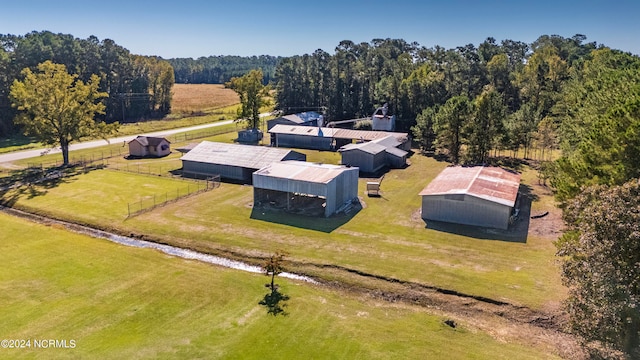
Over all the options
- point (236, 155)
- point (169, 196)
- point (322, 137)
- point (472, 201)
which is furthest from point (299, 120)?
point (472, 201)

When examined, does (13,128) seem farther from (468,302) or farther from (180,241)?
(468,302)

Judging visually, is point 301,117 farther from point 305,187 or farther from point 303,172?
point 305,187

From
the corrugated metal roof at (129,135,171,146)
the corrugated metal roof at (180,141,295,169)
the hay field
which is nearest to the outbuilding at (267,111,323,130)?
the corrugated metal roof at (129,135,171,146)

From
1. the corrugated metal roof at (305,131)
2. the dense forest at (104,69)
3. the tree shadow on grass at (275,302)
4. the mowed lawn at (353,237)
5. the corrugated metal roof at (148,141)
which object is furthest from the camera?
the dense forest at (104,69)

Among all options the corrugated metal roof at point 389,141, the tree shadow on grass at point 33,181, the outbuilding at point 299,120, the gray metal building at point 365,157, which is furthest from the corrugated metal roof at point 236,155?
the outbuilding at point 299,120

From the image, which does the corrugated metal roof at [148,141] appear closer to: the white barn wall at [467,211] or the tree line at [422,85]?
the tree line at [422,85]

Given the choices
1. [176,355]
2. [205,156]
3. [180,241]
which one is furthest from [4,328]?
[205,156]
